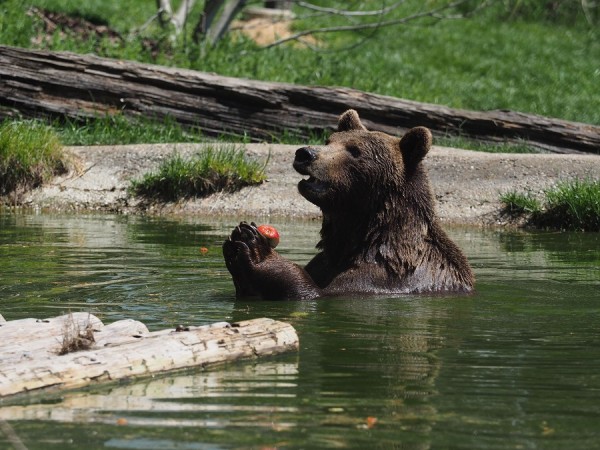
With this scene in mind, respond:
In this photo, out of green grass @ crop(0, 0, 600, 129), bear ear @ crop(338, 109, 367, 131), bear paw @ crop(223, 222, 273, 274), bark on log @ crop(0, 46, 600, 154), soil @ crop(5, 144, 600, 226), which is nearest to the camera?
bear paw @ crop(223, 222, 273, 274)

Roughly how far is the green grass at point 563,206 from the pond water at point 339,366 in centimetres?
264

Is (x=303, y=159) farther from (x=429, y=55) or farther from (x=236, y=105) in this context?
(x=429, y=55)

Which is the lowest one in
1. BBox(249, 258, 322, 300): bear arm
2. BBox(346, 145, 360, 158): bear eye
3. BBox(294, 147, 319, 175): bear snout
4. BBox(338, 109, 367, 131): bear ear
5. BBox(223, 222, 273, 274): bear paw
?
BBox(249, 258, 322, 300): bear arm

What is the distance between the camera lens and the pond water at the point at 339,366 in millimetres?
4383

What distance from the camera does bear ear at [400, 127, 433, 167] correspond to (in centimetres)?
811

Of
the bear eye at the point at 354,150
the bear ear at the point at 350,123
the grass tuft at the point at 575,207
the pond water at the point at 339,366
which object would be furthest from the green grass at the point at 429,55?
the bear eye at the point at 354,150

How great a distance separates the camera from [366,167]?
27.0 ft

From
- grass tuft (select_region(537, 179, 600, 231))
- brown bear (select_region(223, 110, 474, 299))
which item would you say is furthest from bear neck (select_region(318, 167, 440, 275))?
grass tuft (select_region(537, 179, 600, 231))

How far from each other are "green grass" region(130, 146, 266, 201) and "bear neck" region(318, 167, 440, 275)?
6221 mm

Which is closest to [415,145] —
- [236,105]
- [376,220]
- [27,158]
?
[376,220]

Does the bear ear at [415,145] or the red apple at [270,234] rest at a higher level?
the bear ear at [415,145]

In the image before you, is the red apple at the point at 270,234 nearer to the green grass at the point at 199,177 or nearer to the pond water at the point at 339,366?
the pond water at the point at 339,366

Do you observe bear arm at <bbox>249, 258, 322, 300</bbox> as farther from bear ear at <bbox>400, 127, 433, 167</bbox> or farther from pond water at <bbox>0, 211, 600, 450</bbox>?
bear ear at <bbox>400, 127, 433, 167</bbox>

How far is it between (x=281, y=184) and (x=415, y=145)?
6.52m
